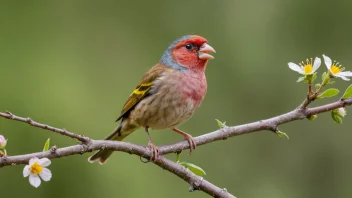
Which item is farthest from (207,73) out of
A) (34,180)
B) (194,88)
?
(34,180)

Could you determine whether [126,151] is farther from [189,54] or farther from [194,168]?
[189,54]

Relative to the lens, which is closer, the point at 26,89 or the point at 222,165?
the point at 26,89

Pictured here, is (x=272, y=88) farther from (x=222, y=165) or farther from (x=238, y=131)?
(x=238, y=131)

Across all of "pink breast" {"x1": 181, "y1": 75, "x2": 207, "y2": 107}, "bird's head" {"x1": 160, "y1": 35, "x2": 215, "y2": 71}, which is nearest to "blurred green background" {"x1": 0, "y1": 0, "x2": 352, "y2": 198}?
"bird's head" {"x1": 160, "y1": 35, "x2": 215, "y2": 71}

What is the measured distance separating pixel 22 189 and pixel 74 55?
3224 mm

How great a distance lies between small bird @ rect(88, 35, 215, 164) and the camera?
7246 mm

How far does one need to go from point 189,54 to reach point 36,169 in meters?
3.13

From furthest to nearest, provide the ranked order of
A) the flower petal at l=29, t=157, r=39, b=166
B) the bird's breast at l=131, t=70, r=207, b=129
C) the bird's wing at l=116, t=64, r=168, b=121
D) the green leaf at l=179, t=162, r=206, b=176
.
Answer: the bird's wing at l=116, t=64, r=168, b=121
the bird's breast at l=131, t=70, r=207, b=129
the green leaf at l=179, t=162, r=206, b=176
the flower petal at l=29, t=157, r=39, b=166

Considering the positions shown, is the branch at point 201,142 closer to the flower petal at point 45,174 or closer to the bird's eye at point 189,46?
the flower petal at point 45,174

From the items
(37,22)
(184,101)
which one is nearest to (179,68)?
(184,101)

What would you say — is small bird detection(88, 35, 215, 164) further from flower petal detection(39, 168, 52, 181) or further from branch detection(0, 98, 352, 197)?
flower petal detection(39, 168, 52, 181)

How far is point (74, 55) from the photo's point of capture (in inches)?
549

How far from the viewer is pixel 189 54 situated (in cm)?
778

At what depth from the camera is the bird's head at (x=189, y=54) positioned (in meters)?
7.72
